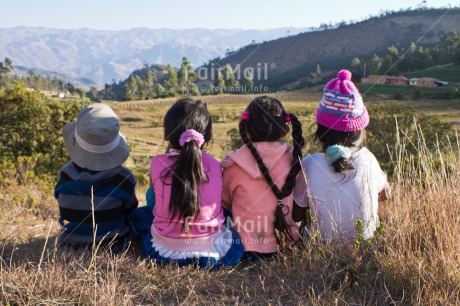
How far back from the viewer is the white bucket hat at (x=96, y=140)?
2.83m

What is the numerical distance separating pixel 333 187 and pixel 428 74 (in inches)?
2452

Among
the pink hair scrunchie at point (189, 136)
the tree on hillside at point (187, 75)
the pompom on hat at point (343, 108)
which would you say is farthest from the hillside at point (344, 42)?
the pink hair scrunchie at point (189, 136)

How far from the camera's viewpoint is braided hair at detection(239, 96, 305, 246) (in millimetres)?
2703

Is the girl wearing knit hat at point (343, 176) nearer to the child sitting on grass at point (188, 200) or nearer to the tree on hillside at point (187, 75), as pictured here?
the child sitting on grass at point (188, 200)

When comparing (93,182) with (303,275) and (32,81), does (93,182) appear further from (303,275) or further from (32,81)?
(32,81)

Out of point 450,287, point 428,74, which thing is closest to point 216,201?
point 450,287

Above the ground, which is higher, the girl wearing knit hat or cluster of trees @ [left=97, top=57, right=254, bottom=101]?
the girl wearing knit hat

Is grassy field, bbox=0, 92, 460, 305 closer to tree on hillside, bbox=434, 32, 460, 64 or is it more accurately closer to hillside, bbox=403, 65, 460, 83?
hillside, bbox=403, 65, 460, 83

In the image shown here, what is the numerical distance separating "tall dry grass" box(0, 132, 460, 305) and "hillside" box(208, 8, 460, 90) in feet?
360

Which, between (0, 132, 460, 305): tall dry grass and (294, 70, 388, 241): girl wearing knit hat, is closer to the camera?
(0, 132, 460, 305): tall dry grass

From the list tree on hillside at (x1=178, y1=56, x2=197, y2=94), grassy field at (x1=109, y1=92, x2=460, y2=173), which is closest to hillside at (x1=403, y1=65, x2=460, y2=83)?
grassy field at (x1=109, y1=92, x2=460, y2=173)

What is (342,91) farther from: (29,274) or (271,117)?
(29,274)

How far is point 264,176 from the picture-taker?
273 centimetres

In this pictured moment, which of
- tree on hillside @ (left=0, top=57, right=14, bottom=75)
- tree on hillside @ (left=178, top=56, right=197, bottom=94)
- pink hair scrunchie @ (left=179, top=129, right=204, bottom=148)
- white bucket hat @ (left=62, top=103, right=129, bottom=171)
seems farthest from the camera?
tree on hillside @ (left=0, top=57, right=14, bottom=75)
